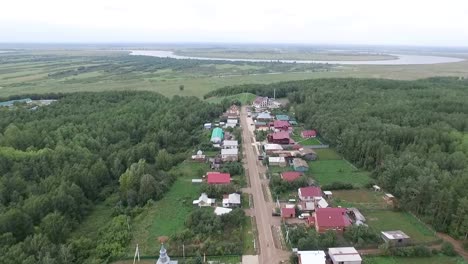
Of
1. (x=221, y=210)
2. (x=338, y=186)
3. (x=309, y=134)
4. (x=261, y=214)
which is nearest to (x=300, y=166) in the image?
(x=338, y=186)

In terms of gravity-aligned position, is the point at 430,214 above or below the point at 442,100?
below

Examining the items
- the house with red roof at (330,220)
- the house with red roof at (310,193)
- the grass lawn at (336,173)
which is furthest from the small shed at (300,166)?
the house with red roof at (330,220)

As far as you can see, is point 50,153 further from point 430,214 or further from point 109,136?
point 430,214

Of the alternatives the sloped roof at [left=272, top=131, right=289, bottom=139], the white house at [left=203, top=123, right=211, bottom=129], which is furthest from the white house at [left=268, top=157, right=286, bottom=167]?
the white house at [left=203, top=123, right=211, bottom=129]

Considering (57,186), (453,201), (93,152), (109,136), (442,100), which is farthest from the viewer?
(442,100)

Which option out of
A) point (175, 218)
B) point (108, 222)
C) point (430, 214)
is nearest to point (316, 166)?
point (430, 214)

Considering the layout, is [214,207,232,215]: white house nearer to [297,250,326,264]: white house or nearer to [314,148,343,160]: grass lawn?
[297,250,326,264]: white house
